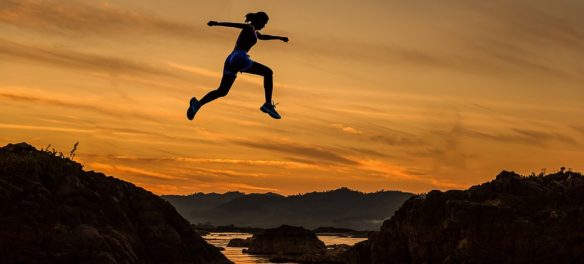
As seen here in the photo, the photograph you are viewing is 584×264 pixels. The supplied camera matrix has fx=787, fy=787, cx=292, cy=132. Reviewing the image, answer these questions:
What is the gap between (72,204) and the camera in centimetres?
3884

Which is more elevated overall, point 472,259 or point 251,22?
point 251,22

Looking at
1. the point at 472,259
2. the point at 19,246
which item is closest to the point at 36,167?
the point at 19,246

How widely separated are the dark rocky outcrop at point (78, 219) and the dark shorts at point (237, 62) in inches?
595

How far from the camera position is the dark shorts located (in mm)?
23984

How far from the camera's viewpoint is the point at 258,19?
24.1m

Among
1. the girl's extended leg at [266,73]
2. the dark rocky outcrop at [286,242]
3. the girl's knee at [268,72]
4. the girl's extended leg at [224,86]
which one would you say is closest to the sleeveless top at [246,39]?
the girl's extended leg at [266,73]

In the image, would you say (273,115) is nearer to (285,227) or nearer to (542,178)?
(542,178)

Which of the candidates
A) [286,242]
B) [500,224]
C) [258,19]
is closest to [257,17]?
[258,19]

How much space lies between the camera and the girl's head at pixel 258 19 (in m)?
24.1

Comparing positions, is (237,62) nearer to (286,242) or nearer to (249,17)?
(249,17)

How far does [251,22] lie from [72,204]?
18.9 metres

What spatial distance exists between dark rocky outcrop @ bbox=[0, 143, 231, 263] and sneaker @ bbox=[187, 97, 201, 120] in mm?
13540

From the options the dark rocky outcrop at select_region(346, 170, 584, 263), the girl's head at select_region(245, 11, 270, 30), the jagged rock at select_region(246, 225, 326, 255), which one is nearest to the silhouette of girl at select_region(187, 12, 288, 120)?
the girl's head at select_region(245, 11, 270, 30)

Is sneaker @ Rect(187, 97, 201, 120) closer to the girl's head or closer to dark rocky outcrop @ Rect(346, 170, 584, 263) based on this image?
the girl's head
